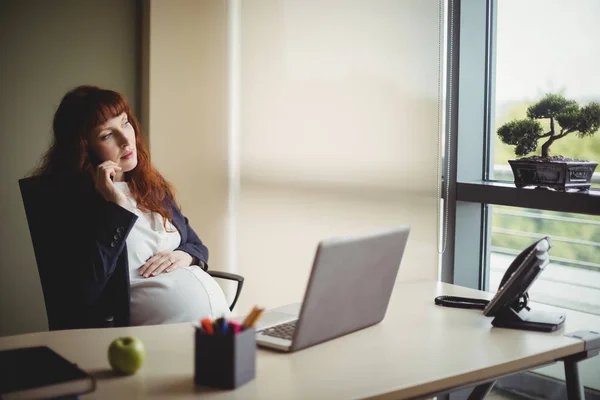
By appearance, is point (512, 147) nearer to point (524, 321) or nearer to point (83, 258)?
point (524, 321)

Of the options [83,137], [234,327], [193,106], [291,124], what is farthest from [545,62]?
[234,327]

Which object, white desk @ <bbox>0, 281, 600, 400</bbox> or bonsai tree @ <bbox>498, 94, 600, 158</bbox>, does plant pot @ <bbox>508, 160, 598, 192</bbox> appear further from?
white desk @ <bbox>0, 281, 600, 400</bbox>

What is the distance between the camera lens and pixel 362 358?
1.78 meters

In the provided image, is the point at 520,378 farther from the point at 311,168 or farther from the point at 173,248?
the point at 173,248

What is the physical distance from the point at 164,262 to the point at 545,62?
73.4 inches

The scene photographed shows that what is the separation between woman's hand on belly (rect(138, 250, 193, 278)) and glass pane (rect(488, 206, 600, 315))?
1.54 m

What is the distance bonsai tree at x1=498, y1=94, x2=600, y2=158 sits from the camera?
2.83 meters

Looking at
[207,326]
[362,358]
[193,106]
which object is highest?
[193,106]

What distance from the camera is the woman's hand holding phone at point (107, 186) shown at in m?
2.66

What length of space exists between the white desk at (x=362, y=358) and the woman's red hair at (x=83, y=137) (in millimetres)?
990

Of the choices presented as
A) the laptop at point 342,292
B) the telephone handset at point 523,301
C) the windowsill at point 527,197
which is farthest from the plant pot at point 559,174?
the laptop at point 342,292

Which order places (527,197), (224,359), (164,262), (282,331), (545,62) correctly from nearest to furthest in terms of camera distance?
(224,359) → (282,331) → (164,262) → (527,197) → (545,62)

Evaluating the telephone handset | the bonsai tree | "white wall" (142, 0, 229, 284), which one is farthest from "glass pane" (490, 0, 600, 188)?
"white wall" (142, 0, 229, 284)

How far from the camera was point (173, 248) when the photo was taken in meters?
A: 2.98
